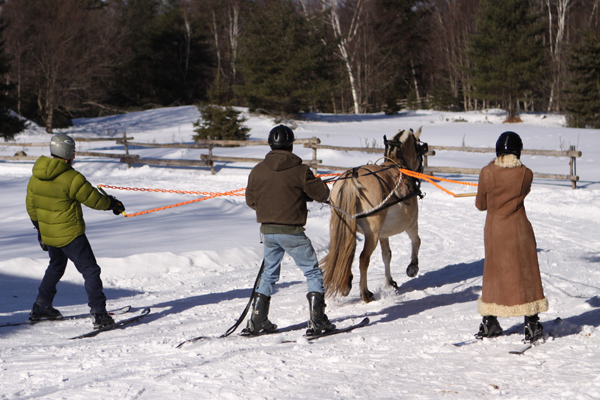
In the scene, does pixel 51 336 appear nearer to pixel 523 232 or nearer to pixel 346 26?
pixel 523 232

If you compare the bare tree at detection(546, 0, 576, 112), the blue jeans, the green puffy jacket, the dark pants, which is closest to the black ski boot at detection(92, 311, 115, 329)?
the dark pants

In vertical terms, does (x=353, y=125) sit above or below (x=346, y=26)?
below

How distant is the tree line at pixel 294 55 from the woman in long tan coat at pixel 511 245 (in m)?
20.5

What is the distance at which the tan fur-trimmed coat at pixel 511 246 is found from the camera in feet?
13.1

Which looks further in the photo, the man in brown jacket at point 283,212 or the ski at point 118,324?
the ski at point 118,324

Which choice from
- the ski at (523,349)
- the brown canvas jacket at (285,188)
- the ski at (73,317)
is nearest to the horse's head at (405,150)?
the brown canvas jacket at (285,188)

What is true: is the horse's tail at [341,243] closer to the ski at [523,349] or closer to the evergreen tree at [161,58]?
the ski at [523,349]

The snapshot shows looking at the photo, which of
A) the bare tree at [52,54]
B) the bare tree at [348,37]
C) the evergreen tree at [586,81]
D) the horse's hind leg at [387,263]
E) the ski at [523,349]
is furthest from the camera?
the bare tree at [348,37]

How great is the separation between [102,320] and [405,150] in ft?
11.8

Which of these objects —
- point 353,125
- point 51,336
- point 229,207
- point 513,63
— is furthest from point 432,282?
point 513,63

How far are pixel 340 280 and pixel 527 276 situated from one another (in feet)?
5.61

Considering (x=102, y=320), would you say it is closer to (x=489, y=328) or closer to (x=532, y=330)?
(x=489, y=328)

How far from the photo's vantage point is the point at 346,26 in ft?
137

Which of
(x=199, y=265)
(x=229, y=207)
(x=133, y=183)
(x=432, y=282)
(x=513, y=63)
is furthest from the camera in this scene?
(x=513, y=63)
